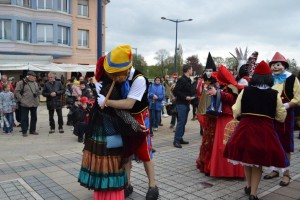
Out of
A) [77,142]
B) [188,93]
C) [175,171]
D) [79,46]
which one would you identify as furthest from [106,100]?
[79,46]

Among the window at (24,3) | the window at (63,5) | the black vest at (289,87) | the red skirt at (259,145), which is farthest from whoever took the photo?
the window at (63,5)

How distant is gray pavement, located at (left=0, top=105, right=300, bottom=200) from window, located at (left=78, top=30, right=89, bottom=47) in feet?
86.9

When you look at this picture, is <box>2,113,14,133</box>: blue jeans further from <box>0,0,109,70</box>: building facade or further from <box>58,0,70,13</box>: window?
<box>58,0,70,13</box>: window

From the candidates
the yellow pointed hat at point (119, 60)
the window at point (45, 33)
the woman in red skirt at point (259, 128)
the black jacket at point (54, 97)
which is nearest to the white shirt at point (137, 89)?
the yellow pointed hat at point (119, 60)

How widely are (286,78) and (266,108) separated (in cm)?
115

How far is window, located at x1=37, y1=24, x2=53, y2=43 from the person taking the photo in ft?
98.7

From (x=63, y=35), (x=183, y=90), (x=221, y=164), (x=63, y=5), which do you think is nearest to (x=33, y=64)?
(x=63, y=35)

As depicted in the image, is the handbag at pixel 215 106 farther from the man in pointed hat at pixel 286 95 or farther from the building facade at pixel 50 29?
the building facade at pixel 50 29

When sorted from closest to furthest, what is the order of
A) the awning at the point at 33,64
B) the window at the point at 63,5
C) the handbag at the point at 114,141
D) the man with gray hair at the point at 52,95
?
the handbag at the point at 114,141 → the man with gray hair at the point at 52,95 → the awning at the point at 33,64 → the window at the point at 63,5

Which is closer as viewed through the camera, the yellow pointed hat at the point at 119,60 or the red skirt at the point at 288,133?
the yellow pointed hat at the point at 119,60

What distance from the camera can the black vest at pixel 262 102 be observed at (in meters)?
3.85

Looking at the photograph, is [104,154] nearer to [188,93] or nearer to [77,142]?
[188,93]

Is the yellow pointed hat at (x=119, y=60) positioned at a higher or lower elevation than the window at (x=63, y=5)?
lower

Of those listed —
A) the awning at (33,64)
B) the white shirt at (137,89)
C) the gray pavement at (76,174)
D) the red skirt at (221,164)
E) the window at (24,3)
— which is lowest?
the gray pavement at (76,174)
